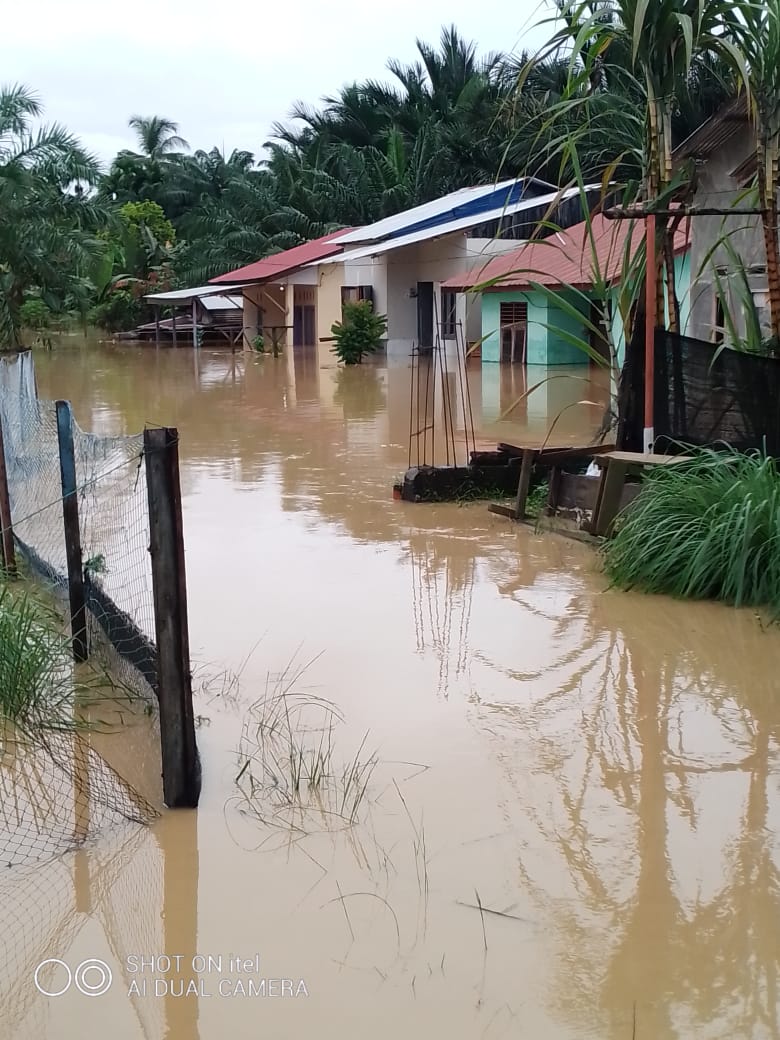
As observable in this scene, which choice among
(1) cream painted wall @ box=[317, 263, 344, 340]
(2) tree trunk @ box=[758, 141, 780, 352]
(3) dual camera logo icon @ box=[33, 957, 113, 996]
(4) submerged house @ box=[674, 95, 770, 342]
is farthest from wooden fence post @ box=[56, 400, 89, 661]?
(1) cream painted wall @ box=[317, 263, 344, 340]

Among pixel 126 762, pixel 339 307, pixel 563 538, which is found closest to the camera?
pixel 126 762

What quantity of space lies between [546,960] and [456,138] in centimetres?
3756

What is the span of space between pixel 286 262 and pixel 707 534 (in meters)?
30.6

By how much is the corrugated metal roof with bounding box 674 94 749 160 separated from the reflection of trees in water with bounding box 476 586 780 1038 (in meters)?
6.39

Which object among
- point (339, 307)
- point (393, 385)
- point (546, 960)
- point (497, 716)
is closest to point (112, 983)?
point (546, 960)

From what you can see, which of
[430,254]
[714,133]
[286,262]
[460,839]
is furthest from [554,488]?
[286,262]

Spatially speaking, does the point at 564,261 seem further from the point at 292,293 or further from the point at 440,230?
the point at 292,293

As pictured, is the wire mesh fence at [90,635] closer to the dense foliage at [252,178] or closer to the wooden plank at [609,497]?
the wooden plank at [609,497]

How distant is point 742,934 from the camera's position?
3615mm

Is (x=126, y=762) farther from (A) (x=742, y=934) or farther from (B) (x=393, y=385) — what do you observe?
(B) (x=393, y=385)

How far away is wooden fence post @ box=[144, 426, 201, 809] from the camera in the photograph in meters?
4.36

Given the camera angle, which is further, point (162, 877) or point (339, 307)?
point (339, 307)

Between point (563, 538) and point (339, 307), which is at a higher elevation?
point (339, 307)

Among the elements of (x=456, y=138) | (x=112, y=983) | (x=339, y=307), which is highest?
(x=456, y=138)
